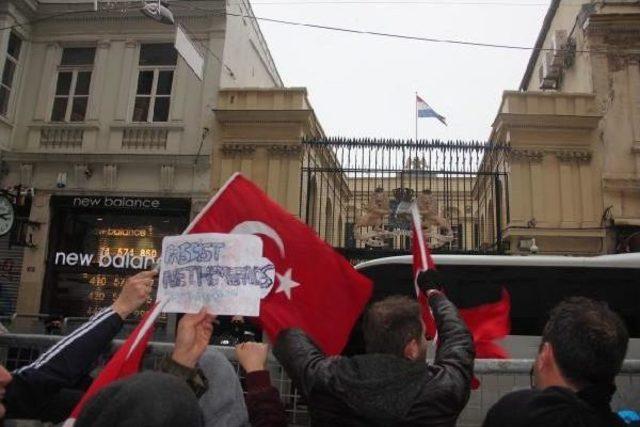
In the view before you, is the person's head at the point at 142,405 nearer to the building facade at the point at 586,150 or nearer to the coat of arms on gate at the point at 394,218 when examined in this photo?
the coat of arms on gate at the point at 394,218

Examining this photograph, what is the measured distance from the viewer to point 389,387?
7.02ft

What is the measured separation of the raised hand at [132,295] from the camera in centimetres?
281

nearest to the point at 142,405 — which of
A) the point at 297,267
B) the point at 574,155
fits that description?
the point at 297,267

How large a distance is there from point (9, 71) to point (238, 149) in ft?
22.6

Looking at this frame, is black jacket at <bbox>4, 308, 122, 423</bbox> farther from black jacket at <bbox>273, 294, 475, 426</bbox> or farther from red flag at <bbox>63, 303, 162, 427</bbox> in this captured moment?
black jacket at <bbox>273, 294, 475, 426</bbox>

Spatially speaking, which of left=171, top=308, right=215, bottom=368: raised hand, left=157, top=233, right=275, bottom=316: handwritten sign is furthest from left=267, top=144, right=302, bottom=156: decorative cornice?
left=171, top=308, right=215, bottom=368: raised hand

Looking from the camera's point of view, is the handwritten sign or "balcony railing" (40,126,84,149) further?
"balcony railing" (40,126,84,149)

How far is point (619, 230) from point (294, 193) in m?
7.88

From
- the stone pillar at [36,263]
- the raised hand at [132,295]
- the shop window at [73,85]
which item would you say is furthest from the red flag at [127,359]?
the shop window at [73,85]

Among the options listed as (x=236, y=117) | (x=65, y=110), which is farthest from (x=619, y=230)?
(x=65, y=110)

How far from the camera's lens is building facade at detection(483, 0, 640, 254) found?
1331 centimetres

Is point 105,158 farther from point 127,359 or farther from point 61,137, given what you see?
point 127,359

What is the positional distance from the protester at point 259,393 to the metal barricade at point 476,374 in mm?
1215

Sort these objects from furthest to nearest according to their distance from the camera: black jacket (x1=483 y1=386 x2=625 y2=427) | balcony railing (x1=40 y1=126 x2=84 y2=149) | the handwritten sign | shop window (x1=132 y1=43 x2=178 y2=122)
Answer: shop window (x1=132 y1=43 x2=178 y2=122)
balcony railing (x1=40 y1=126 x2=84 y2=149)
the handwritten sign
black jacket (x1=483 y1=386 x2=625 y2=427)
